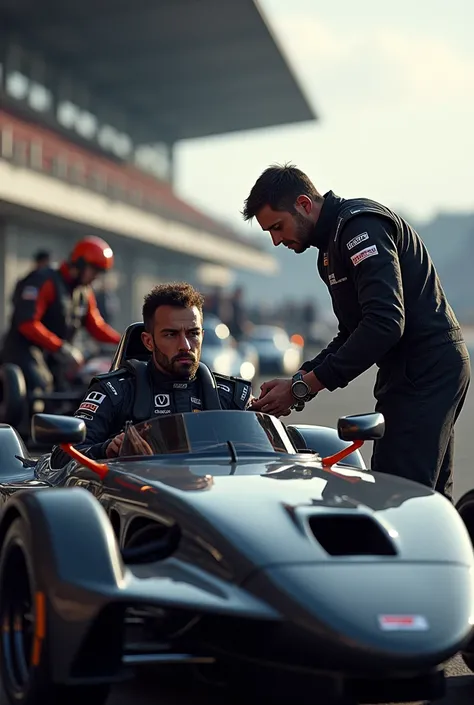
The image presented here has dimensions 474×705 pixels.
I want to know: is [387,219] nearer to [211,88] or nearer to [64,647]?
[64,647]

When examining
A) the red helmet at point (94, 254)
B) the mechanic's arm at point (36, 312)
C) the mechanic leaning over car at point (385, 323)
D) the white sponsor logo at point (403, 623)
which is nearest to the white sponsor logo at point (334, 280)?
the mechanic leaning over car at point (385, 323)

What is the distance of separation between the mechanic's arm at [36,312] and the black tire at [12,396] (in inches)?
14.8

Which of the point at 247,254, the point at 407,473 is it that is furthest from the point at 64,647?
the point at 247,254

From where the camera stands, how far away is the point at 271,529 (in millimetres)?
4113

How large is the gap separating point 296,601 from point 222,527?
390 mm

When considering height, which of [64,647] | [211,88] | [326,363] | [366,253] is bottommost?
[64,647]

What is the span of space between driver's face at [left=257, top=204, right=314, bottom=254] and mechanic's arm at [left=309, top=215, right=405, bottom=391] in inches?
7.4

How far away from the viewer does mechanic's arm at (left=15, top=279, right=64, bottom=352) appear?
12523 mm

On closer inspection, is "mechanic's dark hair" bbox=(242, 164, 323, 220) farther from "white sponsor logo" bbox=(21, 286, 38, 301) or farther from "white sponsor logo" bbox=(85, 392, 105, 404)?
"white sponsor logo" bbox=(21, 286, 38, 301)

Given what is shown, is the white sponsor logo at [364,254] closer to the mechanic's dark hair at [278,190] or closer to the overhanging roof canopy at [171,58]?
the mechanic's dark hair at [278,190]

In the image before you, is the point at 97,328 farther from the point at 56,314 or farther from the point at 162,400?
the point at 162,400

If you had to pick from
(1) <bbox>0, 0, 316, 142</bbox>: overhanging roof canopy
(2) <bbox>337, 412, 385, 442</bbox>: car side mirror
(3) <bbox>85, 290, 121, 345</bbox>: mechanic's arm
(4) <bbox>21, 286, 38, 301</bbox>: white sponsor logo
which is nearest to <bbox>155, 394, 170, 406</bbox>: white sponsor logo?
(2) <bbox>337, 412, 385, 442</bbox>: car side mirror

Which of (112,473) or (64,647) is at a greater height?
(112,473)

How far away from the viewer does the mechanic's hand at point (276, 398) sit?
555 cm
